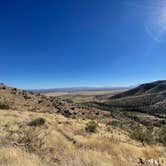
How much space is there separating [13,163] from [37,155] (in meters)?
1.30

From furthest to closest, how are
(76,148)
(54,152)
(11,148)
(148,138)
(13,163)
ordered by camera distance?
(148,138) < (76,148) < (54,152) < (11,148) < (13,163)

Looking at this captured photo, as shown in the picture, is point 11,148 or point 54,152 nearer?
point 11,148

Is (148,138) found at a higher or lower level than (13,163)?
lower

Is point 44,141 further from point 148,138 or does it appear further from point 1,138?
point 148,138

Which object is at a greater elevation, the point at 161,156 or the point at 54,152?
the point at 54,152

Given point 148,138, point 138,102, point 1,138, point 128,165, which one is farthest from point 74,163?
point 138,102

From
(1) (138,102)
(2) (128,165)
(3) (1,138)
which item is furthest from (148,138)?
(1) (138,102)

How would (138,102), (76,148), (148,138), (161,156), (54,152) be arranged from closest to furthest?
(54,152)
(76,148)
(161,156)
(148,138)
(138,102)

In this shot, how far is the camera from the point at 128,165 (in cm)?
924

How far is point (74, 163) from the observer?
846cm

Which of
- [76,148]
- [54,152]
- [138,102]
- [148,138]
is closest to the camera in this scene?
[54,152]

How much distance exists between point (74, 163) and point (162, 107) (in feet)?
261

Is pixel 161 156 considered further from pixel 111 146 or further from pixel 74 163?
pixel 74 163

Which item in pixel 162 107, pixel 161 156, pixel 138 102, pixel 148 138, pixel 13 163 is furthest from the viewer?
pixel 138 102
